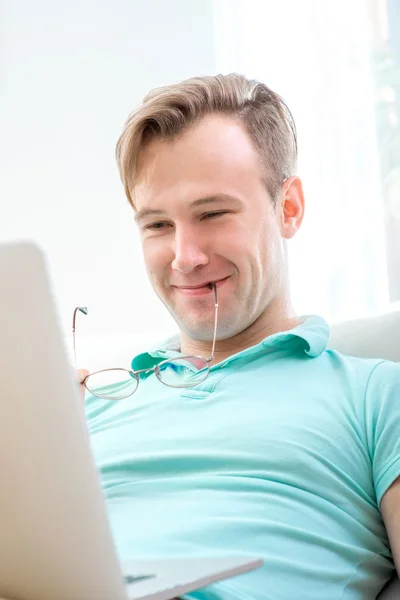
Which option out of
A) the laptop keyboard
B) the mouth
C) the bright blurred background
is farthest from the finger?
the bright blurred background

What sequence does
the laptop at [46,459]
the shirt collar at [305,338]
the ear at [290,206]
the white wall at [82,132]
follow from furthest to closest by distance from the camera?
the white wall at [82,132], the ear at [290,206], the shirt collar at [305,338], the laptop at [46,459]

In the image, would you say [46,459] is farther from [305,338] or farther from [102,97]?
[102,97]

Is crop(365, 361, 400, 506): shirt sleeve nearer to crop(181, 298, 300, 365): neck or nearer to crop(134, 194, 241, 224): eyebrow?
crop(181, 298, 300, 365): neck

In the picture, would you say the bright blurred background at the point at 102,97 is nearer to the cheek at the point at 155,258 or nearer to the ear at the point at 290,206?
the ear at the point at 290,206

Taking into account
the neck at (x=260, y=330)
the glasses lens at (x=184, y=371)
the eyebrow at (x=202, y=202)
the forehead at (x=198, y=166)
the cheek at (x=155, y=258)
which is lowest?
the glasses lens at (x=184, y=371)

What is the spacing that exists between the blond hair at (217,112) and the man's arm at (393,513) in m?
0.60

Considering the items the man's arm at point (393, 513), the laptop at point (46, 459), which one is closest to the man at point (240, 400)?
the man's arm at point (393, 513)

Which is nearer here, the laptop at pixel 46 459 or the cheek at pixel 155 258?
the laptop at pixel 46 459

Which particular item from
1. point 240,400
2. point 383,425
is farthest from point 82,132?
point 383,425

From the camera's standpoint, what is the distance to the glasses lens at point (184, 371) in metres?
1.34

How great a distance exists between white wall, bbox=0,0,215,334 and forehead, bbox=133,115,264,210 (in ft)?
6.05

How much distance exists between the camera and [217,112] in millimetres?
1474

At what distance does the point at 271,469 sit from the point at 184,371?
36cm

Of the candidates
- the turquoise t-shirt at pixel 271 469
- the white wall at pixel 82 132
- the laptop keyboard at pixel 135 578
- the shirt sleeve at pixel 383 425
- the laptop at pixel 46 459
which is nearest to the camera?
the laptop at pixel 46 459
